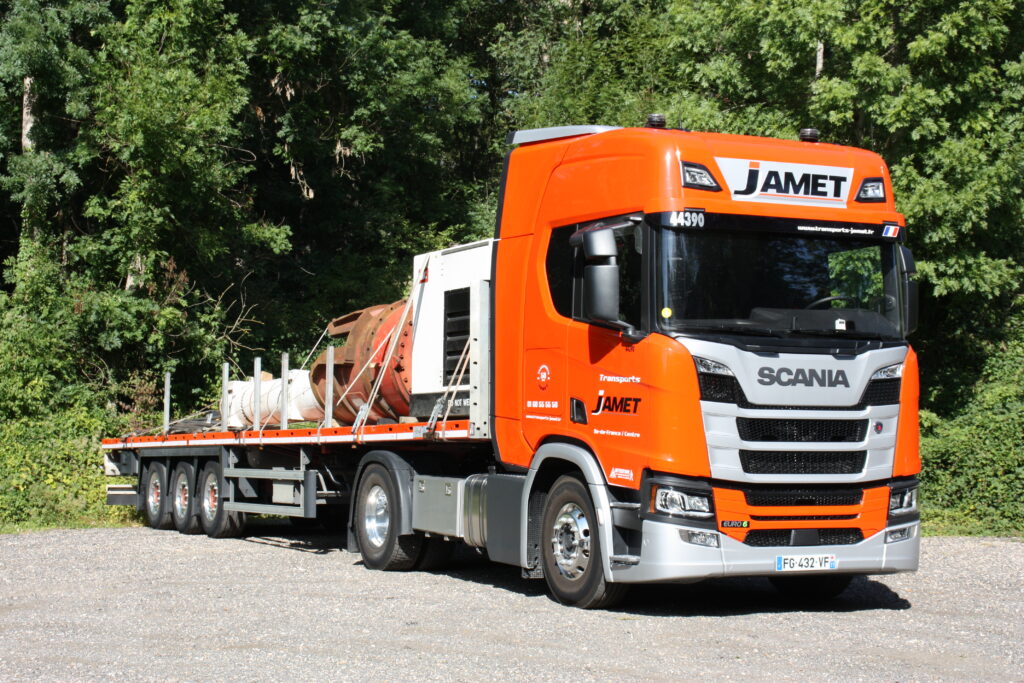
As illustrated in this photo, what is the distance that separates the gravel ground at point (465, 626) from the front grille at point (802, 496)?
2.86ft

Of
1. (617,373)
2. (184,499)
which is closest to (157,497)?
(184,499)

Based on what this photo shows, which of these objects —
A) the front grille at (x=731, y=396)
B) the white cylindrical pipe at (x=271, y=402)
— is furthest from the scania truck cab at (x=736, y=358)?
the white cylindrical pipe at (x=271, y=402)

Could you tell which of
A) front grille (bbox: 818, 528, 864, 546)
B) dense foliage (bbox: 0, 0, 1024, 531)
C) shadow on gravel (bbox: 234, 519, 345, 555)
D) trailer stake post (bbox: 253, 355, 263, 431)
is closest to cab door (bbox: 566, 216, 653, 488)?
front grille (bbox: 818, 528, 864, 546)

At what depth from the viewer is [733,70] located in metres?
20.9

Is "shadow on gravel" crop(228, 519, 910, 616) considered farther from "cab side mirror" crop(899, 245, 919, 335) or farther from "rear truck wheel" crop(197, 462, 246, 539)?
"rear truck wheel" crop(197, 462, 246, 539)

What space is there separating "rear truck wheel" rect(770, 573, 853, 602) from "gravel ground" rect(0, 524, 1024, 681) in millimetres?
133

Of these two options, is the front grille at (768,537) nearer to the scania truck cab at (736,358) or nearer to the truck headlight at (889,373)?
the scania truck cab at (736,358)

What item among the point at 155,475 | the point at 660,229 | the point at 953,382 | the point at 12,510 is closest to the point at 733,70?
the point at 953,382

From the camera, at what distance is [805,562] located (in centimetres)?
937

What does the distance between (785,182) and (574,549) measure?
321cm

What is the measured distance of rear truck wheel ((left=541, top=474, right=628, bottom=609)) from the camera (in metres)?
9.65

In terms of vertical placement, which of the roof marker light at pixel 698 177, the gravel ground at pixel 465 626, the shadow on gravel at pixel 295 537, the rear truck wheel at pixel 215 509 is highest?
the roof marker light at pixel 698 177

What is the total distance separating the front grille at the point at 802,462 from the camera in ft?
30.1

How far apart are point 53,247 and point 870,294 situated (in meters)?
20.5
